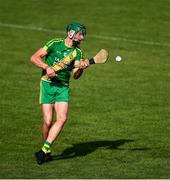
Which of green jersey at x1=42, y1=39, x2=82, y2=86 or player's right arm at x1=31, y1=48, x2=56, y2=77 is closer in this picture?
player's right arm at x1=31, y1=48, x2=56, y2=77

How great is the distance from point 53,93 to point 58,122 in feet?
2.08

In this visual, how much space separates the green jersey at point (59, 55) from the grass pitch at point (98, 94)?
5.33ft

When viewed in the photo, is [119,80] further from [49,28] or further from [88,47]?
[49,28]

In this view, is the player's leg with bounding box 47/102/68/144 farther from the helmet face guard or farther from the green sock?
the helmet face guard

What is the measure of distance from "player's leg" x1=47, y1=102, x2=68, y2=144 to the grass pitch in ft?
1.72

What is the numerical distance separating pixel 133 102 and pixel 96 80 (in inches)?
126

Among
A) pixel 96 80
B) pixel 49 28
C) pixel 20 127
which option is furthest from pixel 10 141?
pixel 49 28

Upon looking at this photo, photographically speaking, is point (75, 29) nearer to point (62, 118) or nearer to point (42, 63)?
point (42, 63)

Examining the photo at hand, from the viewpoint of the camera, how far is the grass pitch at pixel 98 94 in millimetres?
17688

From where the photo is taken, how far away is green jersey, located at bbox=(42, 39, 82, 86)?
18.0m

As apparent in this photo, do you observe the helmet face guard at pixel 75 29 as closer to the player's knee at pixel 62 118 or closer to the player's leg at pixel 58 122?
the player's leg at pixel 58 122

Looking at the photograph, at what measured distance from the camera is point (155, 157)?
1827 centimetres

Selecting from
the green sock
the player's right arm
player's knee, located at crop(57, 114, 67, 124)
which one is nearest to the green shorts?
player's knee, located at crop(57, 114, 67, 124)

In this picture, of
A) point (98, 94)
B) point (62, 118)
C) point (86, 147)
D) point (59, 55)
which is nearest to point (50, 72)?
point (59, 55)
